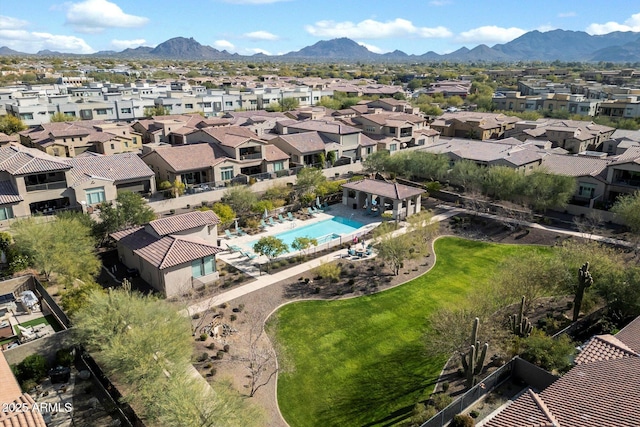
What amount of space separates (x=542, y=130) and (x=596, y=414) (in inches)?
2509

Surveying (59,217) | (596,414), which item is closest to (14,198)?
(59,217)

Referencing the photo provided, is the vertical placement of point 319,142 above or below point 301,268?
above

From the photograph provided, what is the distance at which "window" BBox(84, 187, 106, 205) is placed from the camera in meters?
42.8

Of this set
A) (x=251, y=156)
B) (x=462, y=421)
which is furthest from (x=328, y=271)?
(x=251, y=156)

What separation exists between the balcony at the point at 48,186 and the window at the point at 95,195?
A: 2075 millimetres

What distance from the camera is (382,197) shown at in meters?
46.9

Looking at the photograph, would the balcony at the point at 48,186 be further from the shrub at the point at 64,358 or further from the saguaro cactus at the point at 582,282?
the saguaro cactus at the point at 582,282

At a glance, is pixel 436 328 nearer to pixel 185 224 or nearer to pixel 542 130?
pixel 185 224

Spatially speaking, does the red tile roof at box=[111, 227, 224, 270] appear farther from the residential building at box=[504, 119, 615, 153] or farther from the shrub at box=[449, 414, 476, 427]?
the residential building at box=[504, 119, 615, 153]

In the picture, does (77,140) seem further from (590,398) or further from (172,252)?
(590,398)

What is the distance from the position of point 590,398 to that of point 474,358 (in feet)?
17.5

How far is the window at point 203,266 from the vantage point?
3197cm

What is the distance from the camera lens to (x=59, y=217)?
3588cm

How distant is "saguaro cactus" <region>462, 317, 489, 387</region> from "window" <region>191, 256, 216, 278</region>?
19.0 m
